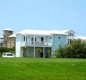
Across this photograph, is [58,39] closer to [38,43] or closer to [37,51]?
[38,43]

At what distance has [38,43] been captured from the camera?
96875 millimetres

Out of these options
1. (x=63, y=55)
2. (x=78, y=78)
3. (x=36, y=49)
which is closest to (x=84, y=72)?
(x=78, y=78)

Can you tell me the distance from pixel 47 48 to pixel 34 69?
237ft

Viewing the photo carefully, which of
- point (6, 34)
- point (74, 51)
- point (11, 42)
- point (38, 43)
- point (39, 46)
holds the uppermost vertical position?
point (6, 34)

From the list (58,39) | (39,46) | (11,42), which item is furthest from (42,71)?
(11,42)

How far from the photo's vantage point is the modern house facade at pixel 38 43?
96375 millimetres

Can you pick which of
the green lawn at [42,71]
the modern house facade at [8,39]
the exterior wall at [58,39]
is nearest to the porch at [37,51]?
the exterior wall at [58,39]

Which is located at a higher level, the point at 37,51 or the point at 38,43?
the point at 38,43

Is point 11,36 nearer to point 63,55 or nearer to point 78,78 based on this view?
point 63,55

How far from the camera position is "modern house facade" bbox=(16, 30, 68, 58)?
316 ft

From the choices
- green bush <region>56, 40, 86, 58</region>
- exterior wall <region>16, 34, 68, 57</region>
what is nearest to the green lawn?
green bush <region>56, 40, 86, 58</region>

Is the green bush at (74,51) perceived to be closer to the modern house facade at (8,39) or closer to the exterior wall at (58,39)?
the exterior wall at (58,39)

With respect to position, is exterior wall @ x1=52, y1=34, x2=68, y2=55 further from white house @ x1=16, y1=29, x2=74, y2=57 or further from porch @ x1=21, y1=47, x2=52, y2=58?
porch @ x1=21, y1=47, x2=52, y2=58

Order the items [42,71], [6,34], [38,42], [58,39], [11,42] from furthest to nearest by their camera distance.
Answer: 1. [6,34]
2. [11,42]
3. [58,39]
4. [38,42]
5. [42,71]
